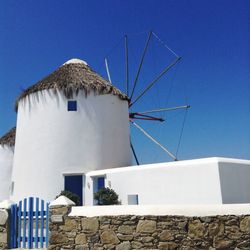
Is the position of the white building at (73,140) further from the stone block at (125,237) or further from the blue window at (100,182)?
the stone block at (125,237)

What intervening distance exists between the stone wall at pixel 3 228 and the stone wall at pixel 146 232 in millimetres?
1577

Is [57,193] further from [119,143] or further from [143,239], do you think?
[143,239]

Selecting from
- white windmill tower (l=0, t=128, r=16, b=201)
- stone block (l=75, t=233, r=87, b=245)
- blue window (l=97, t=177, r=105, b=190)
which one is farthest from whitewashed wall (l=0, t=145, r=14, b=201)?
stone block (l=75, t=233, r=87, b=245)

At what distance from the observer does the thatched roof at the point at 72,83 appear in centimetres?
1617

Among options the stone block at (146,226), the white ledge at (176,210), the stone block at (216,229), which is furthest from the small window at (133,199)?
the stone block at (216,229)

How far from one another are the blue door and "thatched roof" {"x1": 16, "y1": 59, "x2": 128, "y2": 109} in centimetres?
445

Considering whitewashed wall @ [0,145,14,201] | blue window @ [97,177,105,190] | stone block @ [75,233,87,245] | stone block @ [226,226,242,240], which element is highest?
whitewashed wall @ [0,145,14,201]

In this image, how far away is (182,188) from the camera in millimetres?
10672

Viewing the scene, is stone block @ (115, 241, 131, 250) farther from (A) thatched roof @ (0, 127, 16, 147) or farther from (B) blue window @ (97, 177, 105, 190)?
(A) thatched roof @ (0, 127, 16, 147)

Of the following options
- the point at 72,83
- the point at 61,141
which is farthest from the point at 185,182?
the point at 72,83

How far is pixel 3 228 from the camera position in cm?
814

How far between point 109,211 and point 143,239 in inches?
41.3

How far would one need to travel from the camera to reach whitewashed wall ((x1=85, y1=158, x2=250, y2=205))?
9859 mm

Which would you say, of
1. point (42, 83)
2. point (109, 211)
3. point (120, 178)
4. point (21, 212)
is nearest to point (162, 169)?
point (120, 178)
